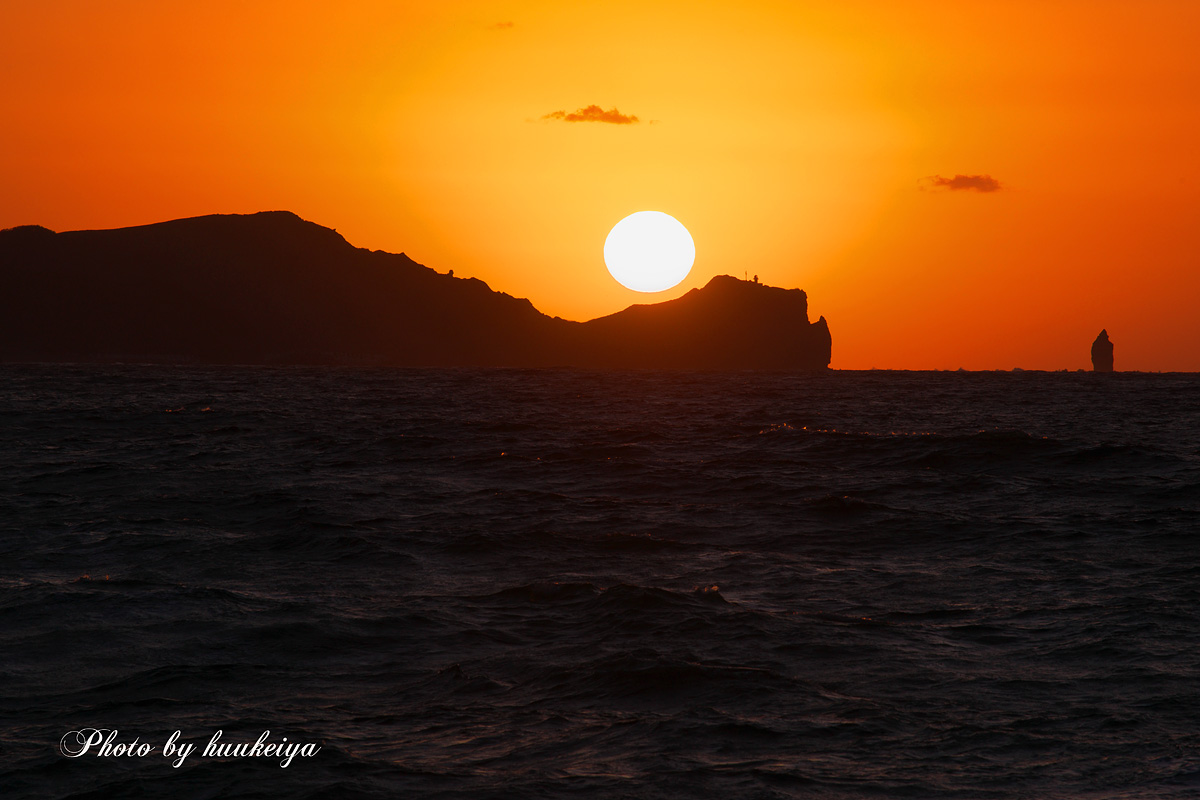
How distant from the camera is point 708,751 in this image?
11156 millimetres

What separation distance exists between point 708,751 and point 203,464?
29.5 meters

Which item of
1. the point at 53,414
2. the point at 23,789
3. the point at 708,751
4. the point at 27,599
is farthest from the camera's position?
the point at 53,414

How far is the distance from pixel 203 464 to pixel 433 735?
27.8m

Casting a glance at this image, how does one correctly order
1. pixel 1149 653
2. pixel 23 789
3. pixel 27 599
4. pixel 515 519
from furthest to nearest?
pixel 515 519
pixel 27 599
pixel 1149 653
pixel 23 789

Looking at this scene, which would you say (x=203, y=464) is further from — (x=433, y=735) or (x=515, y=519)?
(x=433, y=735)

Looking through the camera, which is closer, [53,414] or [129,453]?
[129,453]

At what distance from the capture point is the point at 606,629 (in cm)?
1582

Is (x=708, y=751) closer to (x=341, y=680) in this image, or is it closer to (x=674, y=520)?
(x=341, y=680)

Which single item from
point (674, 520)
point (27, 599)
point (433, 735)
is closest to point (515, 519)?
point (674, 520)

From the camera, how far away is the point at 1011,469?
3512cm

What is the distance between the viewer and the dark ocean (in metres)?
10.7

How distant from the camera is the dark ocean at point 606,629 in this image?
35.2ft

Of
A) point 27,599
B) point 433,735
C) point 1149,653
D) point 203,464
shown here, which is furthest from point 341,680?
point 203,464

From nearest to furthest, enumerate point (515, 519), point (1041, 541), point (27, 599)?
point (27, 599) → point (1041, 541) → point (515, 519)
